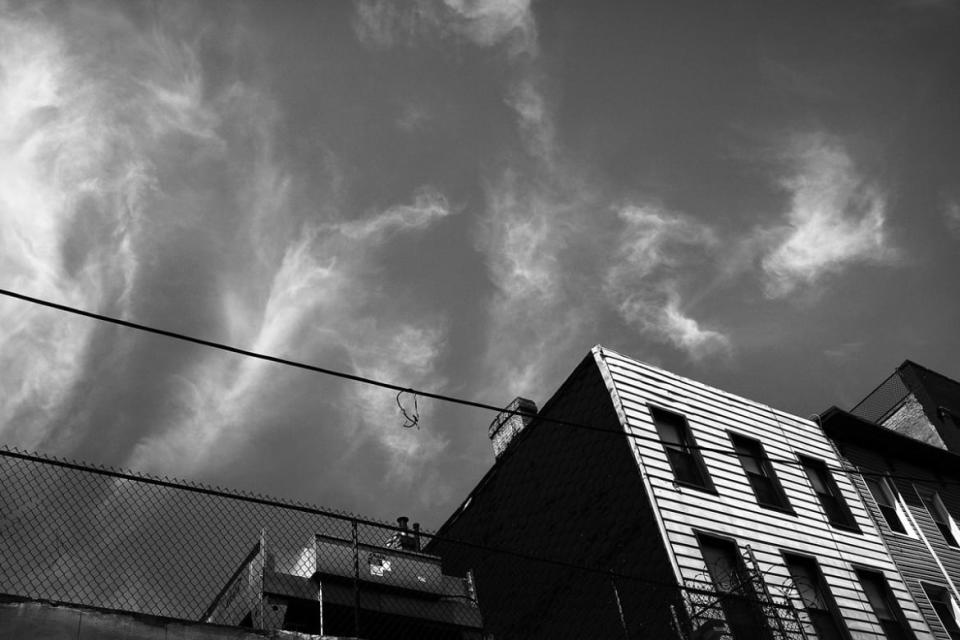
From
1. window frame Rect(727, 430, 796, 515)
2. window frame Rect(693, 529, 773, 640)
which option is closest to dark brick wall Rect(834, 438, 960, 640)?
window frame Rect(727, 430, 796, 515)

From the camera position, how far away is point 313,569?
12.9 m

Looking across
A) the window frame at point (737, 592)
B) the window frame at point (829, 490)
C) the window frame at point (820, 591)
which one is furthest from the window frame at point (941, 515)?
the window frame at point (737, 592)

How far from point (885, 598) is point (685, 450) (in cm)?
563

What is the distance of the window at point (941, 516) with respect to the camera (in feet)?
73.8

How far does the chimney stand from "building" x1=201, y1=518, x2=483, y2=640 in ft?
26.6

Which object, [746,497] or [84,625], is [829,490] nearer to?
[746,497]

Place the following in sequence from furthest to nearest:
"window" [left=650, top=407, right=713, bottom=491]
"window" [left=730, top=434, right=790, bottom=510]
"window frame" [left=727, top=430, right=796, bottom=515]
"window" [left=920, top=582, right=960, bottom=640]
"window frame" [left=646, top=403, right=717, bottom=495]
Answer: "window" [left=920, top=582, right=960, bottom=640] < "window" [left=730, top=434, right=790, bottom=510] < "window frame" [left=727, top=430, right=796, bottom=515] < "window" [left=650, top=407, right=713, bottom=491] < "window frame" [left=646, top=403, right=717, bottom=495]

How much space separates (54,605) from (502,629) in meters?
13.0

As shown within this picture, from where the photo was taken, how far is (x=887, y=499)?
22.1 meters

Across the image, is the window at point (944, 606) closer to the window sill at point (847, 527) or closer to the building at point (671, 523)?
the building at point (671, 523)

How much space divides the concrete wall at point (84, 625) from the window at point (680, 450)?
10977 mm

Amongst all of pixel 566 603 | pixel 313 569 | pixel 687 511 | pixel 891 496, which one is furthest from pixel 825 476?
pixel 313 569

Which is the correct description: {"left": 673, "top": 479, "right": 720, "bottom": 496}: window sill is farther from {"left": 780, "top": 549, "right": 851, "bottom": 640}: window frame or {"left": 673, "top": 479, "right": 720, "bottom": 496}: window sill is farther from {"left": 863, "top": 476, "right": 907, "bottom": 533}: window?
{"left": 863, "top": 476, "right": 907, "bottom": 533}: window

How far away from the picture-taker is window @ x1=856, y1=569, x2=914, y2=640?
18.0 meters
